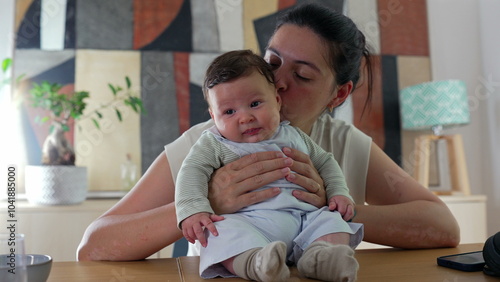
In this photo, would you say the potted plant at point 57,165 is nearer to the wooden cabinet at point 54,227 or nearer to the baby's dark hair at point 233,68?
the wooden cabinet at point 54,227

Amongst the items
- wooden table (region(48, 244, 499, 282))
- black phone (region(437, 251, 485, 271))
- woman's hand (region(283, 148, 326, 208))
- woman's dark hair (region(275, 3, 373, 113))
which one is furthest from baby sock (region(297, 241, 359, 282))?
woman's dark hair (region(275, 3, 373, 113))

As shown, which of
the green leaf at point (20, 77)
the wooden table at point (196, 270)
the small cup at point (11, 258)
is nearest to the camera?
the small cup at point (11, 258)

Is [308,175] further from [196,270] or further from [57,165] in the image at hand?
[57,165]

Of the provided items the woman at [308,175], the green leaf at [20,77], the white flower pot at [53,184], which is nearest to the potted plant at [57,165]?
the white flower pot at [53,184]

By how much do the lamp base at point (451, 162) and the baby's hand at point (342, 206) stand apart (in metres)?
2.31

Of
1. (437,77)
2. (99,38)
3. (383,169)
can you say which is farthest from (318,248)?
(437,77)

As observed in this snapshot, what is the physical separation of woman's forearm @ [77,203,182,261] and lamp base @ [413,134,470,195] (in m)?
2.37

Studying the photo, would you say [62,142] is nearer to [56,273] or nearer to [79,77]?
[79,77]

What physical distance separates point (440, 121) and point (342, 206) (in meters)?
2.27

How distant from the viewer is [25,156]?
295 centimetres

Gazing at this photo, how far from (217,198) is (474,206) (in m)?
2.41

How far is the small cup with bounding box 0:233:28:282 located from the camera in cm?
67

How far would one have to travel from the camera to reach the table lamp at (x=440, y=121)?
3.05 meters

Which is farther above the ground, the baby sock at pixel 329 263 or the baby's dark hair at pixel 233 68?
the baby's dark hair at pixel 233 68
